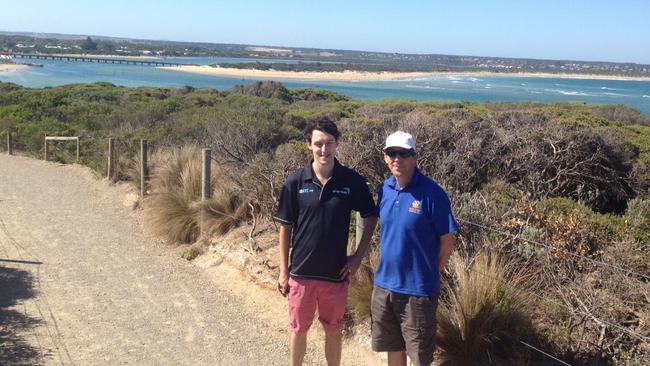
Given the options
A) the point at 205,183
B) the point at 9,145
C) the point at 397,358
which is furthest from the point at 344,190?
the point at 9,145

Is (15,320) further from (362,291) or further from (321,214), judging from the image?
(321,214)

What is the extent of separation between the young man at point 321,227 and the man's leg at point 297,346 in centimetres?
2

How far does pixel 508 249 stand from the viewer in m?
5.05

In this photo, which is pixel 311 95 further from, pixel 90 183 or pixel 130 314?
pixel 130 314

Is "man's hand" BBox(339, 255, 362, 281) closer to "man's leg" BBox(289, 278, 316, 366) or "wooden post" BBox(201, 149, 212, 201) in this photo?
"man's leg" BBox(289, 278, 316, 366)

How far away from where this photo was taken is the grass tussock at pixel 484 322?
4.31m

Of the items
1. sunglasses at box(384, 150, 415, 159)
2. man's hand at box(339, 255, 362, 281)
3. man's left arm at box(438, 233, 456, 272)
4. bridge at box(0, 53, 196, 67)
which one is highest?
bridge at box(0, 53, 196, 67)

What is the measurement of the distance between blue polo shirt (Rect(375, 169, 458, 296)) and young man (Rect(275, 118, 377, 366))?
0.30m

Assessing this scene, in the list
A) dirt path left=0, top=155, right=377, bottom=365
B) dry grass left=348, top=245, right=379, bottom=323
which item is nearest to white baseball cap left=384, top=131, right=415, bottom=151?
dry grass left=348, top=245, right=379, bottom=323

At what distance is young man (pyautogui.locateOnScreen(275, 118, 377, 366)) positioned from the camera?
12.3 feet

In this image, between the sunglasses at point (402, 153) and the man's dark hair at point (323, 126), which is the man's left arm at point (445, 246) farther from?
the man's dark hair at point (323, 126)

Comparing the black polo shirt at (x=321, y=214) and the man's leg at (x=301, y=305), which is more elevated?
the black polo shirt at (x=321, y=214)

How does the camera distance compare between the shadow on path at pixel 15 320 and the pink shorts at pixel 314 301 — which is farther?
the shadow on path at pixel 15 320

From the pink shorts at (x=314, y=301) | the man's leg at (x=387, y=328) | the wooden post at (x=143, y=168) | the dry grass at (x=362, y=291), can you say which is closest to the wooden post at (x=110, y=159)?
the wooden post at (x=143, y=168)
